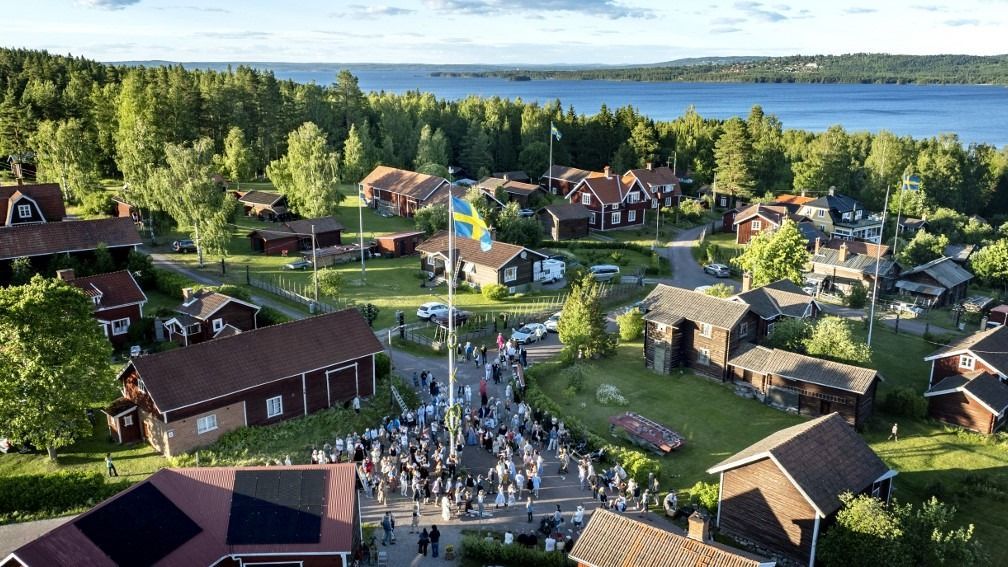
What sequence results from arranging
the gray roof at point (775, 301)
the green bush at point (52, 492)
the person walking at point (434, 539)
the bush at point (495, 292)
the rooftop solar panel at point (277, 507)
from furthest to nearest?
the bush at point (495, 292) < the gray roof at point (775, 301) < the green bush at point (52, 492) < the person walking at point (434, 539) < the rooftop solar panel at point (277, 507)

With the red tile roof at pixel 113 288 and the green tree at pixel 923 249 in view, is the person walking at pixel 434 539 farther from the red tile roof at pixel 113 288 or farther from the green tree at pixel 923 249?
the green tree at pixel 923 249

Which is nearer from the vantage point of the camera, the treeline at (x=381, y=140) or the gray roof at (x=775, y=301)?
the gray roof at (x=775, y=301)

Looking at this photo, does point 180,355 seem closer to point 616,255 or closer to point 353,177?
point 616,255

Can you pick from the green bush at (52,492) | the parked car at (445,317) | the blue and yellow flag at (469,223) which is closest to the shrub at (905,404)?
the blue and yellow flag at (469,223)

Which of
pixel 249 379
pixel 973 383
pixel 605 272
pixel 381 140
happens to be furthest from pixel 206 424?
pixel 381 140

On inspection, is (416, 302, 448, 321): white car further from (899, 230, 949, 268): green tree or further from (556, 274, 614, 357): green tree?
(899, 230, 949, 268): green tree
